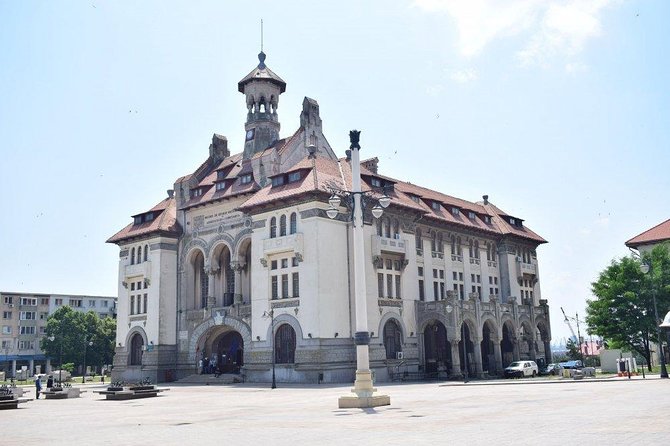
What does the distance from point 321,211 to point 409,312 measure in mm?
12725

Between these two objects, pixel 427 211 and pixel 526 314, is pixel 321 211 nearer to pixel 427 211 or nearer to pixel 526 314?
pixel 427 211

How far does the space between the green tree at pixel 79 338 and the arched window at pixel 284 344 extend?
53880 mm

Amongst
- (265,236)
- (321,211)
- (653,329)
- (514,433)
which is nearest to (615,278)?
(653,329)

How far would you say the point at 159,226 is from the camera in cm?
6088

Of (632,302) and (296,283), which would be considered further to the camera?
(632,302)

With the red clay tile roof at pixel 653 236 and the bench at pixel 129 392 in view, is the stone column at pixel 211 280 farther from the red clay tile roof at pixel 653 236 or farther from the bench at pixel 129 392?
the red clay tile roof at pixel 653 236

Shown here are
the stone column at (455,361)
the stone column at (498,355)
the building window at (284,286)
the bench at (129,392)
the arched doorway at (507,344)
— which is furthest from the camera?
the arched doorway at (507,344)

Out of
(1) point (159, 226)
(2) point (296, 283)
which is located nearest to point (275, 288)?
(2) point (296, 283)

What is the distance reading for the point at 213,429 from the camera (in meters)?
18.5

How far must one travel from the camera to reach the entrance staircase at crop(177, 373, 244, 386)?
5285 cm

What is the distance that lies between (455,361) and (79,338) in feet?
211

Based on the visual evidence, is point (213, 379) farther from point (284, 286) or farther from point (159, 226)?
point (159, 226)

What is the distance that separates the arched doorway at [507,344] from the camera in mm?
64438

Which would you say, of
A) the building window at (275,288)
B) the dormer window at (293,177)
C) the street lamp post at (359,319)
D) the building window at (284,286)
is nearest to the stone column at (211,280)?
the building window at (275,288)
